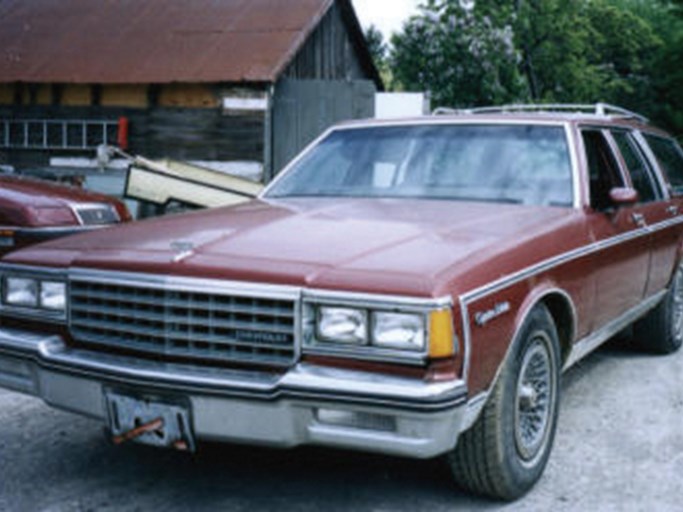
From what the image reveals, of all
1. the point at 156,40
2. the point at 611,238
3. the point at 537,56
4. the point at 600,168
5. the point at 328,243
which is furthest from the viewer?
the point at 537,56

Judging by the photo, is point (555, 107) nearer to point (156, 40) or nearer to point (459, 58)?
point (156, 40)

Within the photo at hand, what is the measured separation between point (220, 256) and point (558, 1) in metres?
25.4

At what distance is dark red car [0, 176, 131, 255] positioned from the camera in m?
6.97

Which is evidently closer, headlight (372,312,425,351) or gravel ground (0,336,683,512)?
headlight (372,312,425,351)

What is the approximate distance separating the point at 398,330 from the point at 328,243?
60cm

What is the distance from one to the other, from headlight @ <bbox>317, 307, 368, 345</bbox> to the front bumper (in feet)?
0.36

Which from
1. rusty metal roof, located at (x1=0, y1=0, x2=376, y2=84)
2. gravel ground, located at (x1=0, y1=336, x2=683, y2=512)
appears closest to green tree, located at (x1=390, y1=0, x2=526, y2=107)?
rusty metal roof, located at (x1=0, y1=0, x2=376, y2=84)

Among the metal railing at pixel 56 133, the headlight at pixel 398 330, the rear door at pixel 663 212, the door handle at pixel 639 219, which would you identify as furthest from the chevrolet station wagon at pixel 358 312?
the metal railing at pixel 56 133

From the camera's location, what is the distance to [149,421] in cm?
322

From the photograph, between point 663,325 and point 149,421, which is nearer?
point 149,421

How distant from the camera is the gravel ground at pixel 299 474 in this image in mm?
3539

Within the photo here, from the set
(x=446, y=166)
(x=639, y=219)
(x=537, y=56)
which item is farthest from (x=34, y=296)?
(x=537, y=56)

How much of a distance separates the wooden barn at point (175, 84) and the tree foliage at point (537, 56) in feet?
18.3

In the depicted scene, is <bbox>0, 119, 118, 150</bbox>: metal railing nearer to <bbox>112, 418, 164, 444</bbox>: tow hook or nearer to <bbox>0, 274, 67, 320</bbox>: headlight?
<bbox>0, 274, 67, 320</bbox>: headlight
